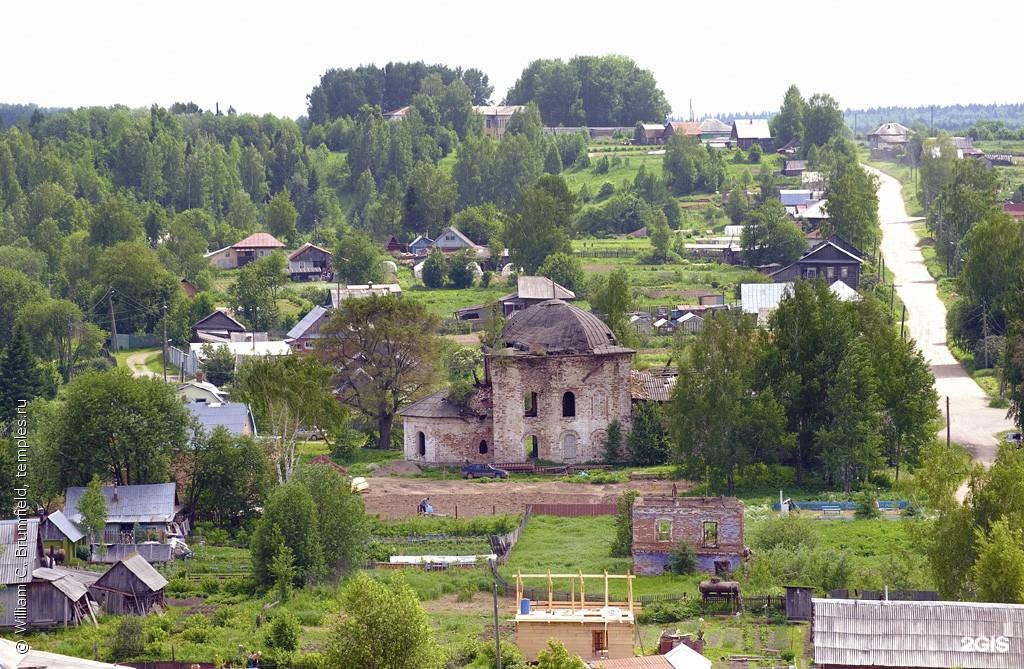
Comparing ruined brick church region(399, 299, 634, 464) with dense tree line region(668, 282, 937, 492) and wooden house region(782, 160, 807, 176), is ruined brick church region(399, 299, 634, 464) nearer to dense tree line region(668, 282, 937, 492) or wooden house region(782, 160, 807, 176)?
dense tree line region(668, 282, 937, 492)

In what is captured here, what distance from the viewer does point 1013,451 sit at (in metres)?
36.1

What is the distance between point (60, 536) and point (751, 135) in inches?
3691

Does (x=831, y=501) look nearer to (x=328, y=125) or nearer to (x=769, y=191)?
(x=769, y=191)

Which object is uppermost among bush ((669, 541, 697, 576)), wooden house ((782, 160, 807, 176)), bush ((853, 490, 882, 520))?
wooden house ((782, 160, 807, 176))

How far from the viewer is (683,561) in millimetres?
40906

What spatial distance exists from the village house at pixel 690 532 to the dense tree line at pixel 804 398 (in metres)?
8.01

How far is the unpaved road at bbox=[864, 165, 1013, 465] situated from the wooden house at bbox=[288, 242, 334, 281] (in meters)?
27.5

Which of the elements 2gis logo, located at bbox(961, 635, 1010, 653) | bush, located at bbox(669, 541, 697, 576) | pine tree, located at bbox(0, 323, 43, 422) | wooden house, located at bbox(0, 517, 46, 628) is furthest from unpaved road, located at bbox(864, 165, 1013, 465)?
pine tree, located at bbox(0, 323, 43, 422)

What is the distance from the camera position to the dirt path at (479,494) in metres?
48.6

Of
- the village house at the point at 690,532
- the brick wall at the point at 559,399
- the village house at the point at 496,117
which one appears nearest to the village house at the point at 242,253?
the brick wall at the point at 559,399

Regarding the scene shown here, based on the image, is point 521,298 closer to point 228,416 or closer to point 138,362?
point 138,362

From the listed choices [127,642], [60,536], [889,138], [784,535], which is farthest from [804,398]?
[889,138]

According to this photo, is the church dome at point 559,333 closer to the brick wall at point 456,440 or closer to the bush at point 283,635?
the brick wall at point 456,440

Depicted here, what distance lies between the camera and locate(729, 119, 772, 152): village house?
12975 centimetres
